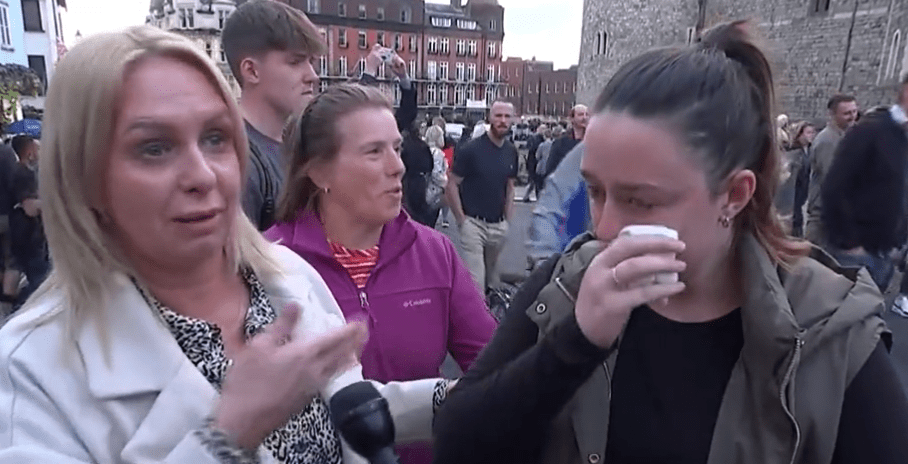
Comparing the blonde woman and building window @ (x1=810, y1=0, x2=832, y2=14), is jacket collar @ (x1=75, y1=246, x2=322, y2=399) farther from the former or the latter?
building window @ (x1=810, y1=0, x2=832, y2=14)

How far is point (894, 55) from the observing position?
20.0 meters

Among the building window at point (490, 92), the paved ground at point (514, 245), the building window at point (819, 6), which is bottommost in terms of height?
the paved ground at point (514, 245)

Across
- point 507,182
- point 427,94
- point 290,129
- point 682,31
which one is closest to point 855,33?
point 682,31

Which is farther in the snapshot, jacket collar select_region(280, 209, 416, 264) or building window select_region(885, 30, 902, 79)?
building window select_region(885, 30, 902, 79)

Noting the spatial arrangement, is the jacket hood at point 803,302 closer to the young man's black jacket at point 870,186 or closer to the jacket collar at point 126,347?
the jacket collar at point 126,347

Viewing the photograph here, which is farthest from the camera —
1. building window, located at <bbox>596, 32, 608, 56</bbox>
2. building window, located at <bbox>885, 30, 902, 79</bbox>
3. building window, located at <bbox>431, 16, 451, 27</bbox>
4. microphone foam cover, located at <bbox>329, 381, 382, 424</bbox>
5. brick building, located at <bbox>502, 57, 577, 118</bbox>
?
brick building, located at <bbox>502, 57, 577, 118</bbox>

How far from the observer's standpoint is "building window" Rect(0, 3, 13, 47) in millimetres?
26375

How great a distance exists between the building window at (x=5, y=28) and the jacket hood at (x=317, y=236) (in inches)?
1228

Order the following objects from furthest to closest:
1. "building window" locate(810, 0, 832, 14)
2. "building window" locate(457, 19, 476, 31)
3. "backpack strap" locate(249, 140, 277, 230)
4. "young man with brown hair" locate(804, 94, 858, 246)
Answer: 1. "building window" locate(457, 19, 476, 31)
2. "building window" locate(810, 0, 832, 14)
3. "young man with brown hair" locate(804, 94, 858, 246)
4. "backpack strap" locate(249, 140, 277, 230)

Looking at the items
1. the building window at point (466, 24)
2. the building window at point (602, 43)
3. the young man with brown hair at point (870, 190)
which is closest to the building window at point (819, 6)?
the building window at point (602, 43)

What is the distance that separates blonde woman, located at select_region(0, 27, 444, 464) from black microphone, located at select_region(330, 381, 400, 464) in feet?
0.35

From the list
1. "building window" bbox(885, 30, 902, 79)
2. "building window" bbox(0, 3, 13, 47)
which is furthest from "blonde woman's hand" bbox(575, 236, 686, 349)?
"building window" bbox(0, 3, 13, 47)

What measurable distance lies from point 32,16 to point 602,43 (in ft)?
102

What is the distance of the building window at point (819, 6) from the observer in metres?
23.6
